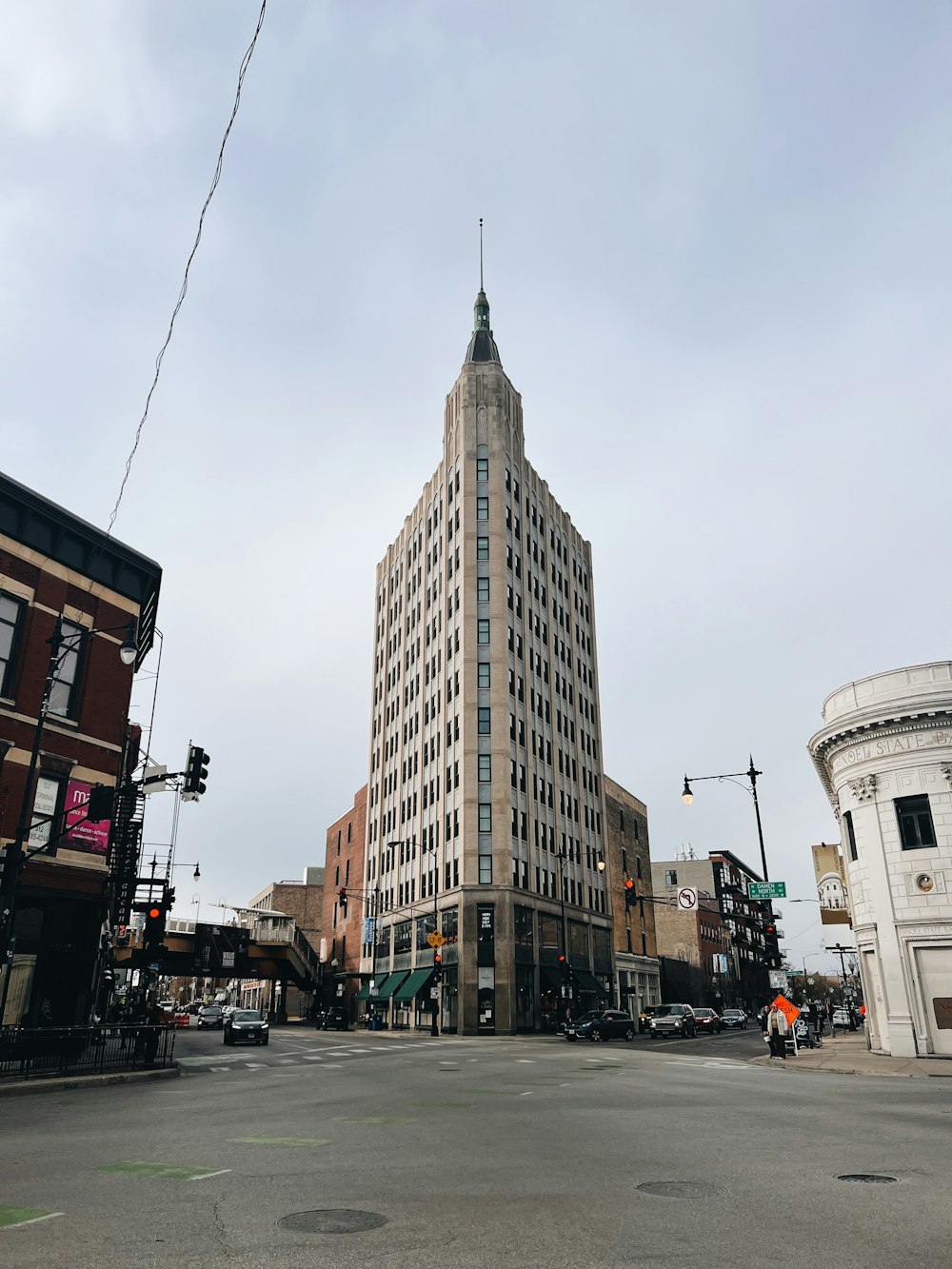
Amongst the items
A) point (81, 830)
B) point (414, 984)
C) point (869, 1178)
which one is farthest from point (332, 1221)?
point (414, 984)

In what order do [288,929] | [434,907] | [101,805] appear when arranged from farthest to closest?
1. [288,929]
2. [434,907]
3. [101,805]

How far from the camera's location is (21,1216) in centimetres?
761

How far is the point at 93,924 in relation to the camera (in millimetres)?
28828

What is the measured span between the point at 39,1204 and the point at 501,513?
62.5m

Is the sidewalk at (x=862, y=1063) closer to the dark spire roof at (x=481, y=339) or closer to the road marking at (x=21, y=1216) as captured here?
the road marking at (x=21, y=1216)

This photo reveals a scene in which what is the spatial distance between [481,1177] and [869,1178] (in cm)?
392

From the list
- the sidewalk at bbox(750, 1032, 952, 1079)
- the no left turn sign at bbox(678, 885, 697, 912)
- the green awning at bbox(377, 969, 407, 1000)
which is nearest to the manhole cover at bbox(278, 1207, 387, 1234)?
the sidewalk at bbox(750, 1032, 952, 1079)

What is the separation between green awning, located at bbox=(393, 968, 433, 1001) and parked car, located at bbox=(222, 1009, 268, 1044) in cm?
1951

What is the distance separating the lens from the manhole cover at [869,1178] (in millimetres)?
9094

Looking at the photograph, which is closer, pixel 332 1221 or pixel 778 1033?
pixel 332 1221

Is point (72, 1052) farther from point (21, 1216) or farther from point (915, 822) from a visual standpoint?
point (915, 822)

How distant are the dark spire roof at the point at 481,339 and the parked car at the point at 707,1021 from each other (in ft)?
176

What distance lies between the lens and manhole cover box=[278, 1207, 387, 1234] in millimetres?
7176

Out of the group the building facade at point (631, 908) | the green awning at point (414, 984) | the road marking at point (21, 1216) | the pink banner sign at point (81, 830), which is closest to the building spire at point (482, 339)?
the building facade at point (631, 908)
